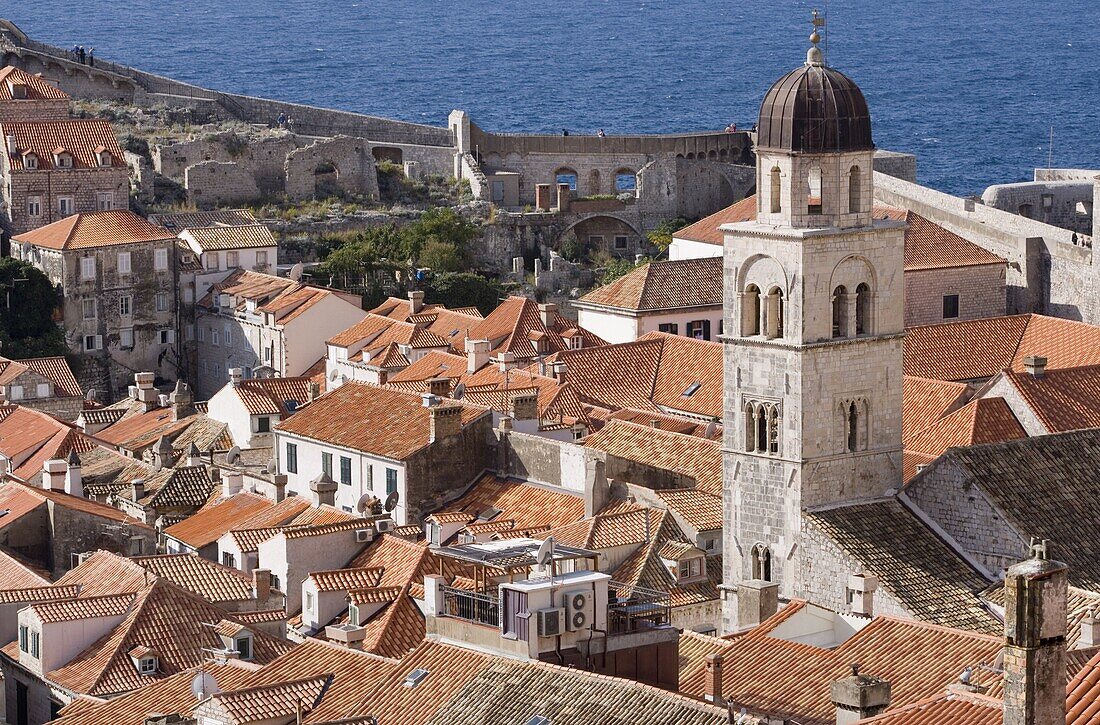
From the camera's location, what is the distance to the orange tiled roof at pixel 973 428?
173 ft

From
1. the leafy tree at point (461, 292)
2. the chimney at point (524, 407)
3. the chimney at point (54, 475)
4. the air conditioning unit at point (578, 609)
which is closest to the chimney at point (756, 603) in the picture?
the air conditioning unit at point (578, 609)

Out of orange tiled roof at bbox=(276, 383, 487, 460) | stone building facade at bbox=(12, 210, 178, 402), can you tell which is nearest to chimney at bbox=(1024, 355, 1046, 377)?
orange tiled roof at bbox=(276, 383, 487, 460)

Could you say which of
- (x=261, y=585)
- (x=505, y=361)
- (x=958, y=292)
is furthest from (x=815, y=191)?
(x=958, y=292)

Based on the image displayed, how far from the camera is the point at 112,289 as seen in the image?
275 feet

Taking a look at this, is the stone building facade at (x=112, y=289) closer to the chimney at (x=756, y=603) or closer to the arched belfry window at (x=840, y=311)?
the arched belfry window at (x=840, y=311)

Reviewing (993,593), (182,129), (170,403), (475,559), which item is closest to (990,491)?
(993,593)

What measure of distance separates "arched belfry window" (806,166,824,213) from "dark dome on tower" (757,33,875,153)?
1.52 feet

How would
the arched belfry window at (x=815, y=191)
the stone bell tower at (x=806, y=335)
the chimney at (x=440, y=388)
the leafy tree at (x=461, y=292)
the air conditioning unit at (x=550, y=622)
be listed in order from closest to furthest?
the air conditioning unit at (x=550, y=622) < the stone bell tower at (x=806, y=335) < the arched belfry window at (x=815, y=191) < the chimney at (x=440, y=388) < the leafy tree at (x=461, y=292)

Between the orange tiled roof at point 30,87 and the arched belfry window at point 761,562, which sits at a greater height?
the orange tiled roof at point 30,87

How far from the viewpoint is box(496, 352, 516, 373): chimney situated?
6644 centimetres

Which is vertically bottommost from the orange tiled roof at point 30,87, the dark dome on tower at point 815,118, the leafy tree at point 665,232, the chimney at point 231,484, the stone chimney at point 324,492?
the leafy tree at point 665,232

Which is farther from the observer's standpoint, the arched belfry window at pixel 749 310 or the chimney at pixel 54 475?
the chimney at pixel 54 475

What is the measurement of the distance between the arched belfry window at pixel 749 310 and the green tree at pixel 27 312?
134ft

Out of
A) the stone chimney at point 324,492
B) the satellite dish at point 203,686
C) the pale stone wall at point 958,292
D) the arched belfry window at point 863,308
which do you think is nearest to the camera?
the satellite dish at point 203,686
